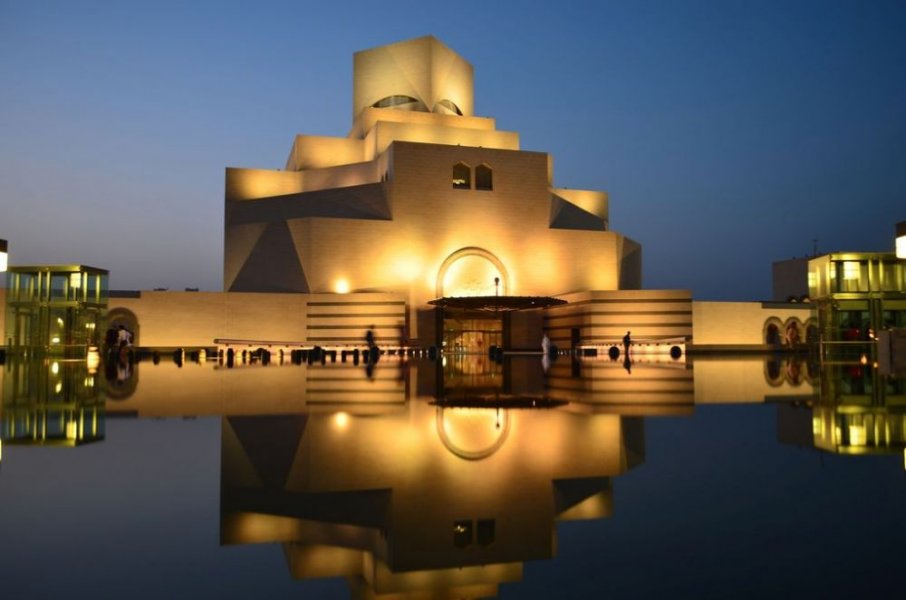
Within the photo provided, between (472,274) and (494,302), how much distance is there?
14.0 feet

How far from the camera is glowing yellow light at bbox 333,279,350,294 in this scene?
32.8 meters

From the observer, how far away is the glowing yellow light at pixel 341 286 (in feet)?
108

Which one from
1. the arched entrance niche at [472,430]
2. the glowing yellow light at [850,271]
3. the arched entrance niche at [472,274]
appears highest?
the arched entrance niche at [472,274]

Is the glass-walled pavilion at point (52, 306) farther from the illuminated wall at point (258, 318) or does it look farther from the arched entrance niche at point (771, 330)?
the arched entrance niche at point (771, 330)

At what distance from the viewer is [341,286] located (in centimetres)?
3284

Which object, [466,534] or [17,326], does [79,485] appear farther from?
[17,326]

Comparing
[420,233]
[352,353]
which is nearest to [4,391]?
[352,353]

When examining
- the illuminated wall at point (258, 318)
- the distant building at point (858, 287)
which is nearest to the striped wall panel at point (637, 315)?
the distant building at point (858, 287)

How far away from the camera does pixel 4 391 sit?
10547mm

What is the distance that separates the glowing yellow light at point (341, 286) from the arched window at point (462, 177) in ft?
23.6

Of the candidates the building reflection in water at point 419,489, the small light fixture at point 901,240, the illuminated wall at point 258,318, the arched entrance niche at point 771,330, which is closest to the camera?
the building reflection in water at point 419,489

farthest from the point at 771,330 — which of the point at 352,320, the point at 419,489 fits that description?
the point at 419,489

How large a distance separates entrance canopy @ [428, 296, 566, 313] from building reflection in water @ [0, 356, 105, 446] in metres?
18.9

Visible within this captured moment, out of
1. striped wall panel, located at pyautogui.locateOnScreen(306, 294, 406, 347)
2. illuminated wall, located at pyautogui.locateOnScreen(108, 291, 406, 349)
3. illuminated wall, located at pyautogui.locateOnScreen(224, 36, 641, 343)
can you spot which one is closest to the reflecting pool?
striped wall panel, located at pyautogui.locateOnScreen(306, 294, 406, 347)
